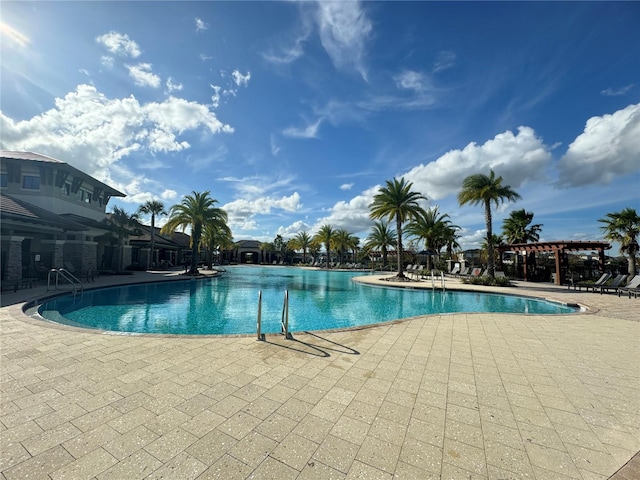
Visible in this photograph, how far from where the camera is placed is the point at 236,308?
12.0m

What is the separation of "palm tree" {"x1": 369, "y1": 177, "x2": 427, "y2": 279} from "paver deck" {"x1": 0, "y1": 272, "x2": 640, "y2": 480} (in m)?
19.0

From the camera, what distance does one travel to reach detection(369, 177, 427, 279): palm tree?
23.8m

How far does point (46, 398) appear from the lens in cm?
330

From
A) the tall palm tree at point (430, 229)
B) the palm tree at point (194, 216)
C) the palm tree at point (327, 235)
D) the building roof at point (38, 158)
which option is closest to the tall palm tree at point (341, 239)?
the palm tree at point (327, 235)

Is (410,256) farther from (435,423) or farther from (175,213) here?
(435,423)

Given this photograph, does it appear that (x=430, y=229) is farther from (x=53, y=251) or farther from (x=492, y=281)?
(x=53, y=251)

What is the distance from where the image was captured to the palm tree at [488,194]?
802 inches

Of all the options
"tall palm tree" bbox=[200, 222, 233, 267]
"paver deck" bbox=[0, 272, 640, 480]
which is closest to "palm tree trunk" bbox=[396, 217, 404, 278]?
"tall palm tree" bbox=[200, 222, 233, 267]

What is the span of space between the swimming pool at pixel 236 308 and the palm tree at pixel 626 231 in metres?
14.1

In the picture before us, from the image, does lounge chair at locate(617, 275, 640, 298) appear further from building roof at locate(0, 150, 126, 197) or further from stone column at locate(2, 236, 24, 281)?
building roof at locate(0, 150, 126, 197)

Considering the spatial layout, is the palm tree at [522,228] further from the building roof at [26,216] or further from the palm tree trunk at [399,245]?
the building roof at [26,216]

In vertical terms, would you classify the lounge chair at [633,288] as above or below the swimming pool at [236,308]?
above

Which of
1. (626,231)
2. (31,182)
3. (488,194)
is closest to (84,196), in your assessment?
(31,182)

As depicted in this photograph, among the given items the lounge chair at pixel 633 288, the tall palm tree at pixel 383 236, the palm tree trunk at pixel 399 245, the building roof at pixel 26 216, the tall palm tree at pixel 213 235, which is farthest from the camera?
the tall palm tree at pixel 383 236
